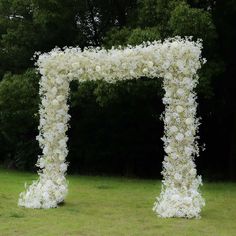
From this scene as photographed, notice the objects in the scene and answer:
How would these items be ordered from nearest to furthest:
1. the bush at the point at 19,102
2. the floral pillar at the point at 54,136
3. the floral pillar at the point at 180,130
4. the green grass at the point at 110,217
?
1. the green grass at the point at 110,217
2. the floral pillar at the point at 180,130
3. the floral pillar at the point at 54,136
4. the bush at the point at 19,102

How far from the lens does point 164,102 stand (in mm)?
10375

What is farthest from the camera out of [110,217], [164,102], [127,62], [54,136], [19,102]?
[19,102]

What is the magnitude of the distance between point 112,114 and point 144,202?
28.5ft

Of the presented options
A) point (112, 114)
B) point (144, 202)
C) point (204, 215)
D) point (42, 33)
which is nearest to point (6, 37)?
point (42, 33)

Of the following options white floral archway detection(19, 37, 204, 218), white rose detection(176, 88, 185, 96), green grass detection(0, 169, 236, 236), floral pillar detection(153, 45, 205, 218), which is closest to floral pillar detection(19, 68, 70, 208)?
white floral archway detection(19, 37, 204, 218)

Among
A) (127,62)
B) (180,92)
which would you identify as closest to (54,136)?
(127,62)

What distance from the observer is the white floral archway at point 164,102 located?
33.4ft

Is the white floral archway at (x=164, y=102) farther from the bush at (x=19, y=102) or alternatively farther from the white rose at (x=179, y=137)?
the bush at (x=19, y=102)

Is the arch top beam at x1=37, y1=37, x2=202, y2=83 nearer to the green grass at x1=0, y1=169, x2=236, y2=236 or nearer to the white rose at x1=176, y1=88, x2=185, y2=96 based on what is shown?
the white rose at x1=176, y1=88, x2=185, y2=96

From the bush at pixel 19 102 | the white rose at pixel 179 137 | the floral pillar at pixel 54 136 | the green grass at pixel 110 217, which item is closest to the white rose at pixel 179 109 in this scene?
the white rose at pixel 179 137

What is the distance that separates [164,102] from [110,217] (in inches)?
95.6

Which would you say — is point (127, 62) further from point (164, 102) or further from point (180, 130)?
point (180, 130)

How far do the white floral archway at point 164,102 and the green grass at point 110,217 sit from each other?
0.43 meters

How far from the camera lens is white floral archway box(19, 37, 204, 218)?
10180 millimetres
